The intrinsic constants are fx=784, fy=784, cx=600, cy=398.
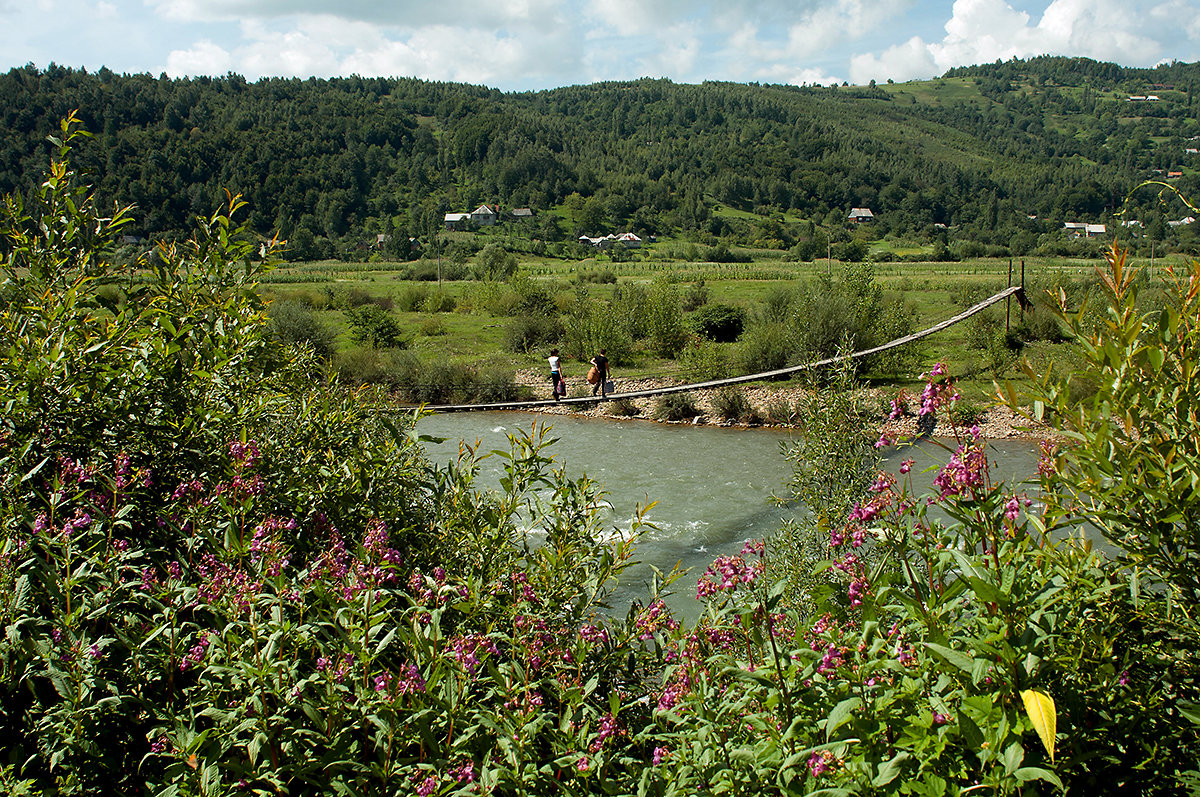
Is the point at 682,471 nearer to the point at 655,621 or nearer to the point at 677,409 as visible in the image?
the point at 677,409

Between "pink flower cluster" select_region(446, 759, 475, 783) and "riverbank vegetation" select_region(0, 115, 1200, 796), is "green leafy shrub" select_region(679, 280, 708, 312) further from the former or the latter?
"pink flower cluster" select_region(446, 759, 475, 783)

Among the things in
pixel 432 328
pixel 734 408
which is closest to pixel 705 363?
pixel 734 408

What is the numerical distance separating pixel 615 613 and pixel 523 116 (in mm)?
149923

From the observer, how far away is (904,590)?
2109 mm

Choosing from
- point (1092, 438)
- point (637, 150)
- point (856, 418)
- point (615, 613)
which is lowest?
point (615, 613)

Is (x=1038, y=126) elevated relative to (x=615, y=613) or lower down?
elevated

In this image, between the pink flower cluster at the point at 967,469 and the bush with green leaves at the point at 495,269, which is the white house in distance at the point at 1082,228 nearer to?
the bush with green leaves at the point at 495,269

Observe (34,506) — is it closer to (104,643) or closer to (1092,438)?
(104,643)

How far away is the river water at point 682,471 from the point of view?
9758 millimetres

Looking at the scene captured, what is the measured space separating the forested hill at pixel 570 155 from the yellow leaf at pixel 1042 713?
7892 centimetres

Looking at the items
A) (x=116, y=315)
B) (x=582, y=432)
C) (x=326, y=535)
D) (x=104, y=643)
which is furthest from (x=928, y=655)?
(x=582, y=432)

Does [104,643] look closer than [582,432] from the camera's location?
Yes

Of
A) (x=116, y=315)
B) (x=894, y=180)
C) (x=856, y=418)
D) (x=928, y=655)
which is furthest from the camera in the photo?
(x=894, y=180)

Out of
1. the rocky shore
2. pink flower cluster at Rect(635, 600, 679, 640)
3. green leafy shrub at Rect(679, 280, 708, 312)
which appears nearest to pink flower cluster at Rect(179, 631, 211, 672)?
pink flower cluster at Rect(635, 600, 679, 640)
